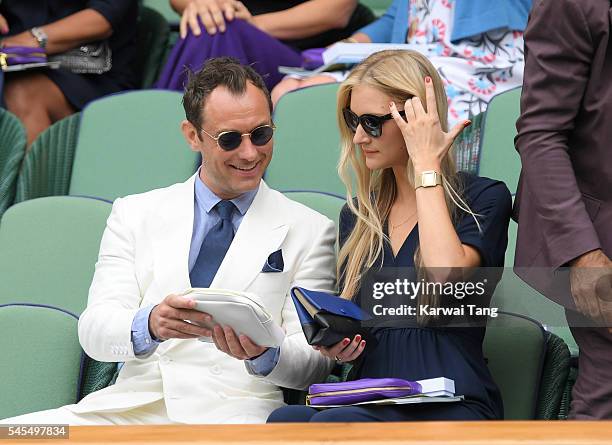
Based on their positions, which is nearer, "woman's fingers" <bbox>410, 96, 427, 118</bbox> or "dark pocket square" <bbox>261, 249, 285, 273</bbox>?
"woman's fingers" <bbox>410, 96, 427, 118</bbox>

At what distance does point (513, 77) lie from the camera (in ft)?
13.5

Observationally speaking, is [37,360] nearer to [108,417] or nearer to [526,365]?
[108,417]

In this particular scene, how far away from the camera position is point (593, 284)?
2.42m

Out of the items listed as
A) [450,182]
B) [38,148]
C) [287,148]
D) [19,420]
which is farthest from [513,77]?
[19,420]

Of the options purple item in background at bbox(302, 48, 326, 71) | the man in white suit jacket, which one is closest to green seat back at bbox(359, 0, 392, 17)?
purple item in background at bbox(302, 48, 326, 71)

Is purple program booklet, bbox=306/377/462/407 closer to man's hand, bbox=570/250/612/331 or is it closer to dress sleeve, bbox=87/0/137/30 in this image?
man's hand, bbox=570/250/612/331

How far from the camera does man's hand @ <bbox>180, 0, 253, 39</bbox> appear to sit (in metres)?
4.32

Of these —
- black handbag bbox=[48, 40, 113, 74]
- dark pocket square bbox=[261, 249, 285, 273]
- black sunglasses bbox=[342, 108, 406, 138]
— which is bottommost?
black handbag bbox=[48, 40, 113, 74]

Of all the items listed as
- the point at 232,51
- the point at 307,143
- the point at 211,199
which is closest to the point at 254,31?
the point at 232,51

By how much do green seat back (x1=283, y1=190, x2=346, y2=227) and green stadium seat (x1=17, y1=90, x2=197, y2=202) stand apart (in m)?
0.64

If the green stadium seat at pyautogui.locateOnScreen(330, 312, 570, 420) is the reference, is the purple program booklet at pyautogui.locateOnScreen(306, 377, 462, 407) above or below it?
above

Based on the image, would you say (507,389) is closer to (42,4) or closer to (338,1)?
(338,1)

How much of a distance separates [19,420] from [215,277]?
23.1 inches

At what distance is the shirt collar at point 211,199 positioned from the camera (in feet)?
10.4
